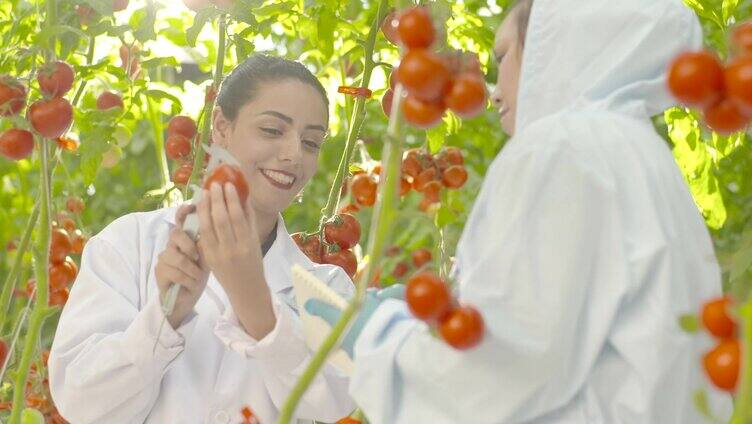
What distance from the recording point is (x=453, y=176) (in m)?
2.23

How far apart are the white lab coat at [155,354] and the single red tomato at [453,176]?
49cm

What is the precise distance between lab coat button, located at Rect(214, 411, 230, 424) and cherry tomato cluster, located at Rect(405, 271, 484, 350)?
59cm

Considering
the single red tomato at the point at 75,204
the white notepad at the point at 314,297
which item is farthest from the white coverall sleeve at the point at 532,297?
the single red tomato at the point at 75,204

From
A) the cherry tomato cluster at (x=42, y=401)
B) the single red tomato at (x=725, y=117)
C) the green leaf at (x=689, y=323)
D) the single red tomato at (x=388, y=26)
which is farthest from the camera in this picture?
the cherry tomato cluster at (x=42, y=401)

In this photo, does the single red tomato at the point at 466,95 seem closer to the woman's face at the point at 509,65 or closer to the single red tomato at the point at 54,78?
the woman's face at the point at 509,65

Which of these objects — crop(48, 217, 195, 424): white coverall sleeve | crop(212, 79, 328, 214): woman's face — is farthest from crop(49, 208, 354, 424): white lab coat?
crop(212, 79, 328, 214): woman's face

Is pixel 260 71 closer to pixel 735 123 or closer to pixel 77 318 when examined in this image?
pixel 77 318

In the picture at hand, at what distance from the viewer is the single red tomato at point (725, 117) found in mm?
Answer: 1114

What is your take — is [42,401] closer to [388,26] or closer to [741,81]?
[388,26]

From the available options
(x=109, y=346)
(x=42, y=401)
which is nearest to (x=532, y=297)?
(x=109, y=346)

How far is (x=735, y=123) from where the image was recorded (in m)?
1.12

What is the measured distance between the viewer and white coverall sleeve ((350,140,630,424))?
45.4 inches

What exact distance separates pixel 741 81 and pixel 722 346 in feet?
0.70

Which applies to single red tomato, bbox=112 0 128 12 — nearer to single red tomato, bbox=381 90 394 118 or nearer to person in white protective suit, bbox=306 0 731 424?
single red tomato, bbox=381 90 394 118
